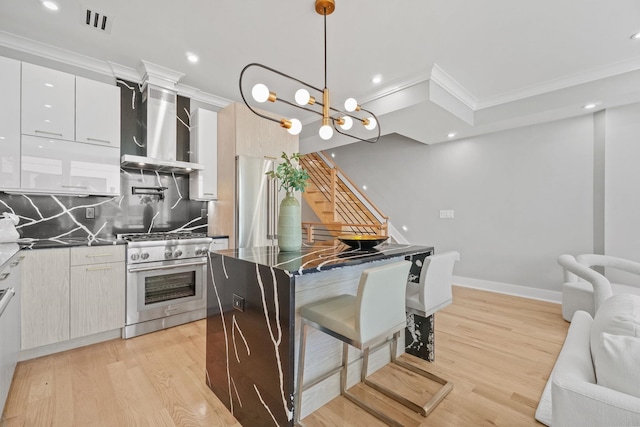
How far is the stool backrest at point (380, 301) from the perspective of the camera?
1318 mm

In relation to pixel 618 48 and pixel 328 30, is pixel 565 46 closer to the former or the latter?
pixel 618 48

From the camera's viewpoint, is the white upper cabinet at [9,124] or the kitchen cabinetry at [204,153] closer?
the white upper cabinet at [9,124]

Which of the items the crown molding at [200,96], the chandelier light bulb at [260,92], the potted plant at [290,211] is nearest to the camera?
the chandelier light bulb at [260,92]

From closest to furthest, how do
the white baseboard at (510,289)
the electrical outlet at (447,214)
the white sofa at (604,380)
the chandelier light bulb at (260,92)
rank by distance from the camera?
the white sofa at (604,380) → the chandelier light bulb at (260,92) → the white baseboard at (510,289) → the electrical outlet at (447,214)

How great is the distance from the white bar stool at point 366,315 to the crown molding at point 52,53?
3.40m

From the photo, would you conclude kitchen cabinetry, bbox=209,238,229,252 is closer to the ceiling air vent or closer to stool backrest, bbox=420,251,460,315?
the ceiling air vent

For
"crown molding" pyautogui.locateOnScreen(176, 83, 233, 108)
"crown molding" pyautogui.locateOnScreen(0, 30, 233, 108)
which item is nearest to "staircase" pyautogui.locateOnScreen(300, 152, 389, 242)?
"crown molding" pyautogui.locateOnScreen(176, 83, 233, 108)

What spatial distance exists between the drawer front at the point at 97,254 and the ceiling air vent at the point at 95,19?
1.90m

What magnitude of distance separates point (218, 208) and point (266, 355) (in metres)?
2.61

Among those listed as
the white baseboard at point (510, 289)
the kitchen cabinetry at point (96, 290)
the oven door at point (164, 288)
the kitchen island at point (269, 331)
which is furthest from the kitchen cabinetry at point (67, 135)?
the white baseboard at point (510, 289)

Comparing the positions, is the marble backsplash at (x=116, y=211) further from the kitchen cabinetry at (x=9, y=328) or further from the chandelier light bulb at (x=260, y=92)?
the chandelier light bulb at (x=260, y=92)

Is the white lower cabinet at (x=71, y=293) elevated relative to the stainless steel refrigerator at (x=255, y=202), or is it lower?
lower

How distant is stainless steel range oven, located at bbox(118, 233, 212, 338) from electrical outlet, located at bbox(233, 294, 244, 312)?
162cm

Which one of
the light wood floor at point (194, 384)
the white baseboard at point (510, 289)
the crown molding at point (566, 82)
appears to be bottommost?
the light wood floor at point (194, 384)
